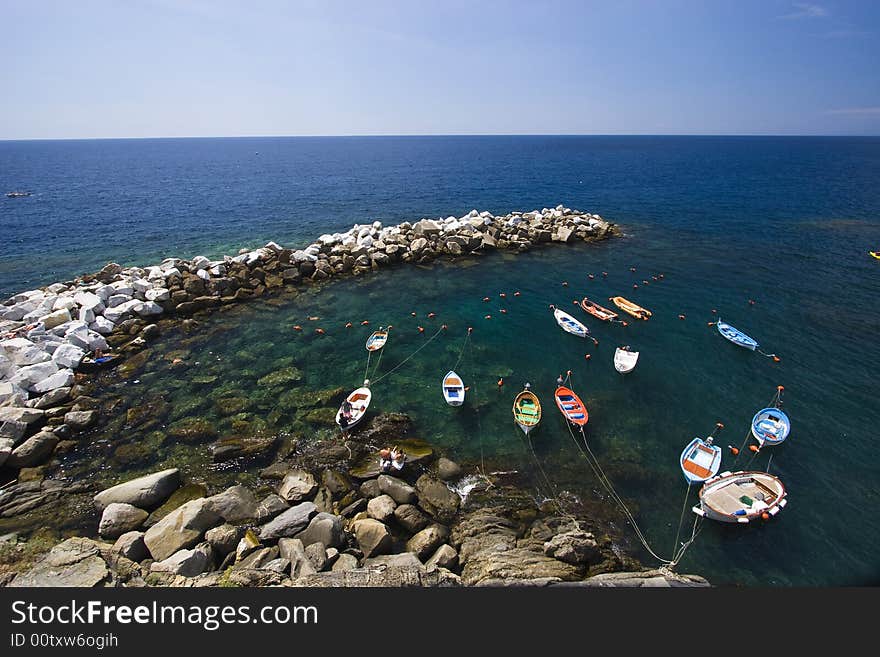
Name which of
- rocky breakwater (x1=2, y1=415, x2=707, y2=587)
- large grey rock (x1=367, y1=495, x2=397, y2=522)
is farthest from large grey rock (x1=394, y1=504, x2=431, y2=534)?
large grey rock (x1=367, y1=495, x2=397, y2=522)

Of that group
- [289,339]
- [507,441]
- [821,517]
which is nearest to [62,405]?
[289,339]

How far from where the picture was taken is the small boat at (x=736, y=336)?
29.9 metres

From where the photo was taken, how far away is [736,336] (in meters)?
30.7

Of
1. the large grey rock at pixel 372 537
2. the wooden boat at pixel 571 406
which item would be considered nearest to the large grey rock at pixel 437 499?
the large grey rock at pixel 372 537

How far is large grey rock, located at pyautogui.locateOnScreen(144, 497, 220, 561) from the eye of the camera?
14.8 m

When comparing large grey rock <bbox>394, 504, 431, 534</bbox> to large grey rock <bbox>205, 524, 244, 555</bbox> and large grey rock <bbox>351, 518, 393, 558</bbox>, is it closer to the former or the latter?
large grey rock <bbox>351, 518, 393, 558</bbox>

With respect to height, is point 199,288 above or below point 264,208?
below

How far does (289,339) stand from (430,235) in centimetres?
2537

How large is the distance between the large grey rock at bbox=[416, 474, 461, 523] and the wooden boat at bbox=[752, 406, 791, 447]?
18.1 m

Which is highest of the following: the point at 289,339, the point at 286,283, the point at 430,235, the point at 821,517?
the point at 430,235

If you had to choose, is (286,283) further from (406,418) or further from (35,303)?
(406,418)

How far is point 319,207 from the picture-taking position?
75.0m

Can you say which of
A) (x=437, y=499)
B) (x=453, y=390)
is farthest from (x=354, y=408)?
(x=437, y=499)

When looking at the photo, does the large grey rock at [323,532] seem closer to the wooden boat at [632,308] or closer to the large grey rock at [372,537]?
the large grey rock at [372,537]
